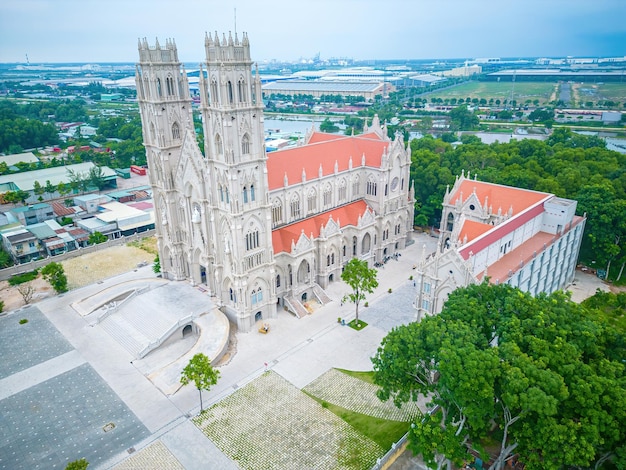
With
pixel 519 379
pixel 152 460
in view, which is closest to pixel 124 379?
pixel 152 460

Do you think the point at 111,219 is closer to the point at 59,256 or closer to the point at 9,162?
the point at 59,256

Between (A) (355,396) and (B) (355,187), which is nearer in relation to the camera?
(A) (355,396)

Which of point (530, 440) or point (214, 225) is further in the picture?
point (214, 225)

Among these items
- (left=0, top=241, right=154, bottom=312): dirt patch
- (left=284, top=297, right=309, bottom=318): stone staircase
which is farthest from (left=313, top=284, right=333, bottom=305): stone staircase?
(left=0, top=241, right=154, bottom=312): dirt patch

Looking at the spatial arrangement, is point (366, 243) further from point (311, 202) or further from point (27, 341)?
point (27, 341)

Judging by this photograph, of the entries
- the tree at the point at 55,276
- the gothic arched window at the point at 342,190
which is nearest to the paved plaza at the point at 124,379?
the tree at the point at 55,276

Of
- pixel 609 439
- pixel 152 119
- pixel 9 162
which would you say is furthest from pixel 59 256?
pixel 609 439
